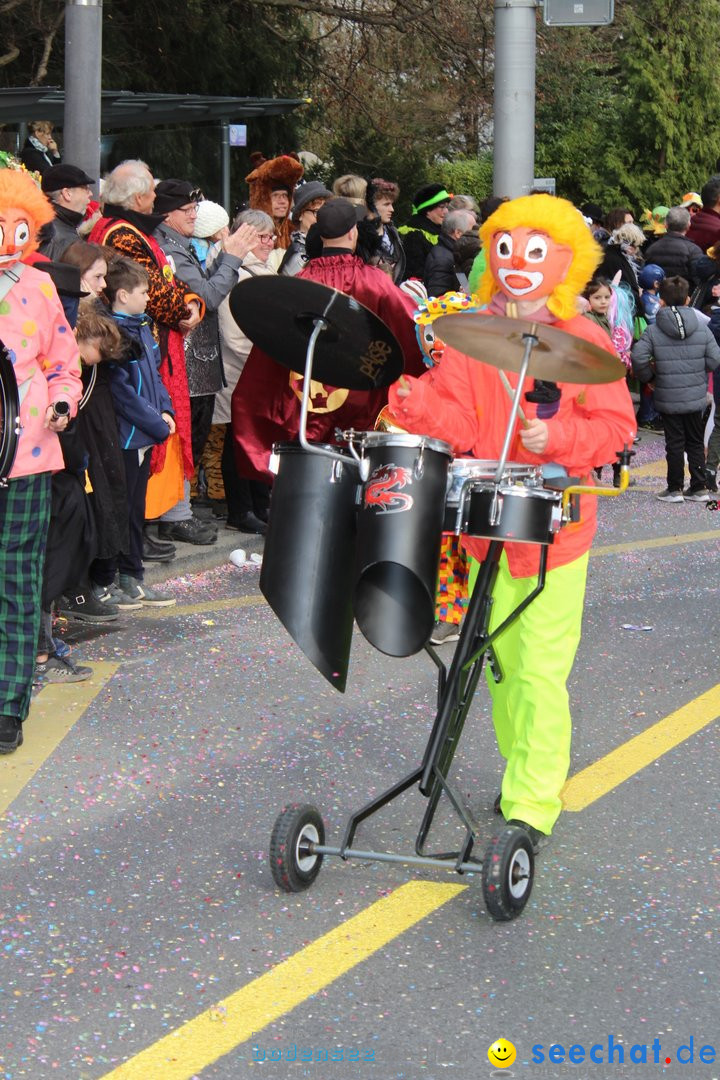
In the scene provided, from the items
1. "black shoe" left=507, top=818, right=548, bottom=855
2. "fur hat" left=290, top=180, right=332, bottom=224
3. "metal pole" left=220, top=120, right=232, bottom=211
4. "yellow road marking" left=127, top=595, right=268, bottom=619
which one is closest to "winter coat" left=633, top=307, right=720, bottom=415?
"fur hat" left=290, top=180, right=332, bottom=224

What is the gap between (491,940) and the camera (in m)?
4.07

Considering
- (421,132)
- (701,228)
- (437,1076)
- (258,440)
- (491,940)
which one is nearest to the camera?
(437,1076)

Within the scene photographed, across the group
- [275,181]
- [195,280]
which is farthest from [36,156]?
[195,280]

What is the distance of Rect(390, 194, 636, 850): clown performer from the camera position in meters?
4.46

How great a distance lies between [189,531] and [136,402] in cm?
148

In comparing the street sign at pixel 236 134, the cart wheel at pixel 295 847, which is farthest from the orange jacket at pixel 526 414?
the street sign at pixel 236 134

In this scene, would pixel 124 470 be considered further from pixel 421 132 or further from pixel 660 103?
pixel 421 132

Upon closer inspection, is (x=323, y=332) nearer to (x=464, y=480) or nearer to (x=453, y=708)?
(x=464, y=480)

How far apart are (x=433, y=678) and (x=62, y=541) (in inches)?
61.9

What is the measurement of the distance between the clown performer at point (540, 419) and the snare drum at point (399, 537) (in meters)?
0.38

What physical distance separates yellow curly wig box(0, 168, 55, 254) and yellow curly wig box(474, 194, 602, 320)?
1628mm

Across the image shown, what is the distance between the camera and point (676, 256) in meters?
13.6

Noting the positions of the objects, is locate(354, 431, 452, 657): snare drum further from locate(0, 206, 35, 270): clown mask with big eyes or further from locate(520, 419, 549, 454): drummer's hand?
locate(0, 206, 35, 270): clown mask with big eyes

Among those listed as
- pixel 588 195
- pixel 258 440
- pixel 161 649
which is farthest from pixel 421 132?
pixel 161 649
